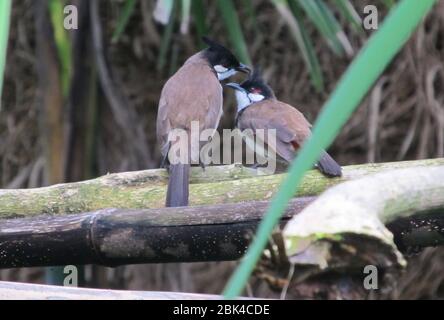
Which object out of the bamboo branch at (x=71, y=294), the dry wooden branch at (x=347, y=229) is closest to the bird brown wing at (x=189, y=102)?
the bamboo branch at (x=71, y=294)

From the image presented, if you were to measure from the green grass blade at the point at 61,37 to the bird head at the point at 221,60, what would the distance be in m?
0.64

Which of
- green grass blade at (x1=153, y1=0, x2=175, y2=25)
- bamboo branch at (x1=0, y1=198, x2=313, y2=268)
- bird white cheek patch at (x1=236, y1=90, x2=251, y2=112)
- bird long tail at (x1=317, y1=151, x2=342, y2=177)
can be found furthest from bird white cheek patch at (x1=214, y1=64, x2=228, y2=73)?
bamboo branch at (x1=0, y1=198, x2=313, y2=268)

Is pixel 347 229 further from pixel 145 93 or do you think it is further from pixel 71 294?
pixel 145 93

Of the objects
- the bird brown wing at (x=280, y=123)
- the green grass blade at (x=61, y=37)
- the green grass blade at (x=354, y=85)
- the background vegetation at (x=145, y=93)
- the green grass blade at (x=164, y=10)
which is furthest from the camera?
the background vegetation at (x=145, y=93)

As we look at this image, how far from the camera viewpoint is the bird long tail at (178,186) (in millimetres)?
2516

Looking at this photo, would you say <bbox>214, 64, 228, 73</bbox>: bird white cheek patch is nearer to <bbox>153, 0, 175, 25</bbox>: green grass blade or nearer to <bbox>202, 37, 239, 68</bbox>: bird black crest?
<bbox>202, 37, 239, 68</bbox>: bird black crest

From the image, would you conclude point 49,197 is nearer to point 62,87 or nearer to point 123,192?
point 123,192

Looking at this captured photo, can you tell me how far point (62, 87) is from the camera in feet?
13.6

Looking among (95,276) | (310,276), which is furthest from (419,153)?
(310,276)

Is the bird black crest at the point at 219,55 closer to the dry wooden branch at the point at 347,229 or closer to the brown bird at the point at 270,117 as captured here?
the brown bird at the point at 270,117

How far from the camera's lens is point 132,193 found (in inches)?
104

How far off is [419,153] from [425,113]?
238mm

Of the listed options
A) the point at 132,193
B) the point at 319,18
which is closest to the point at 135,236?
the point at 132,193
